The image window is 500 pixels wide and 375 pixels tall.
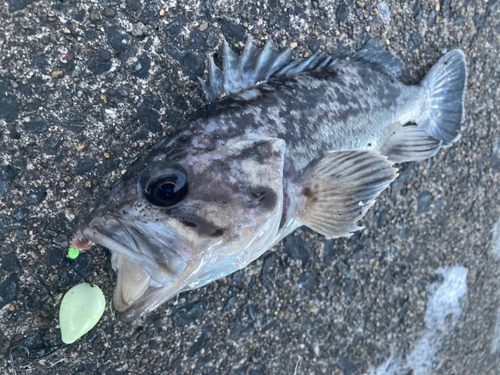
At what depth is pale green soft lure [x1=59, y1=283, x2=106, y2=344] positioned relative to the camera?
6.17 feet

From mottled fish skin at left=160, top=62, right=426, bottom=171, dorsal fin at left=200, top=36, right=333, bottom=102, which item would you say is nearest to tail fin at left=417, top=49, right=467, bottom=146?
mottled fish skin at left=160, top=62, right=426, bottom=171

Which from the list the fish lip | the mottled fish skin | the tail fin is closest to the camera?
the fish lip

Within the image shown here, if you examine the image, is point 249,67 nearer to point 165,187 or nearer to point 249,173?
point 249,173

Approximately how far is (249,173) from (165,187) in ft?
1.32

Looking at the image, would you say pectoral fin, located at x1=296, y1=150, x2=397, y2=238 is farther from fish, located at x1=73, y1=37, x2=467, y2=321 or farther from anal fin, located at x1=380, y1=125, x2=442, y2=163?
anal fin, located at x1=380, y1=125, x2=442, y2=163

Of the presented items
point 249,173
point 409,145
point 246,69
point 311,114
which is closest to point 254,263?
point 249,173

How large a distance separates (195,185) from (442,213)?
8.59 feet

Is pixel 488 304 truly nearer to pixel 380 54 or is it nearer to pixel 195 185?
pixel 380 54

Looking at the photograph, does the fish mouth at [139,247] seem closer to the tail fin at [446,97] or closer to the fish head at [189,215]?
the fish head at [189,215]

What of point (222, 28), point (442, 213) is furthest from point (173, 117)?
point (442, 213)

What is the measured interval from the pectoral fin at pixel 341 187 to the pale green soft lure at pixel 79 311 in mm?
1297

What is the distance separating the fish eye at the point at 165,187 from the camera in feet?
4.79

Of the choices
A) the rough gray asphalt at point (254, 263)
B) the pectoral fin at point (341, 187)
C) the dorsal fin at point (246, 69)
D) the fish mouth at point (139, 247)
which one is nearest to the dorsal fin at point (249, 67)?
the dorsal fin at point (246, 69)

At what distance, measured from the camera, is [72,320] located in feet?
6.15
